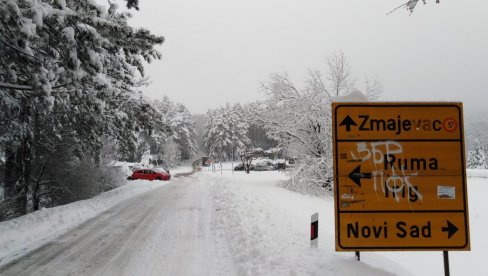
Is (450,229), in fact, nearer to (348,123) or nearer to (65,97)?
(348,123)

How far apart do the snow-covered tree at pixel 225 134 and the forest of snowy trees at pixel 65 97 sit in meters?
56.4

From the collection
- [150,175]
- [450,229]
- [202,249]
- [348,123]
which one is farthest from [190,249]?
[150,175]

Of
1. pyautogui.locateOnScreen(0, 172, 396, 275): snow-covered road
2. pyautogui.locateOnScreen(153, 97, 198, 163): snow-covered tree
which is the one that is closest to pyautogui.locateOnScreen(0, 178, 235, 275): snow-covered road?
pyautogui.locateOnScreen(0, 172, 396, 275): snow-covered road

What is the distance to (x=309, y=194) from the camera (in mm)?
20734

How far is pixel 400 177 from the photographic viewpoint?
4215 millimetres

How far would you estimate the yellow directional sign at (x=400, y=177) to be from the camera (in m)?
4.15

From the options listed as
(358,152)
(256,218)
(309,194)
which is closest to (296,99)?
(309,194)

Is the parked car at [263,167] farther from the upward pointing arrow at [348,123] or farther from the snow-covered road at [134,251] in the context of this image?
the upward pointing arrow at [348,123]

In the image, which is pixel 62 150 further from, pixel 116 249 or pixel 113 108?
pixel 116 249

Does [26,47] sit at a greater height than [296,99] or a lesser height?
lesser

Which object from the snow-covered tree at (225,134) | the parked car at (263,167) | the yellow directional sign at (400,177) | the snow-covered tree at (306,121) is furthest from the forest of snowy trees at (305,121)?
the snow-covered tree at (225,134)

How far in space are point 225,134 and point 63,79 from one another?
238ft

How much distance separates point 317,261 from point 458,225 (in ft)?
6.92

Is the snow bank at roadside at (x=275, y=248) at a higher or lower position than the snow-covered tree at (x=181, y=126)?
lower
